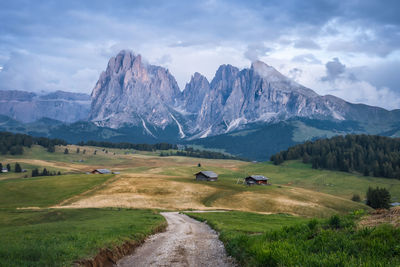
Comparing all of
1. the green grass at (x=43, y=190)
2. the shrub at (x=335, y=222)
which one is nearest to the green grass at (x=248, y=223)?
the shrub at (x=335, y=222)

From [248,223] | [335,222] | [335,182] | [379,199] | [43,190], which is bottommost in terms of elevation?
[43,190]

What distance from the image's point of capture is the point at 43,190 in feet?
330

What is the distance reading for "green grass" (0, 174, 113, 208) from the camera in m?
86.8

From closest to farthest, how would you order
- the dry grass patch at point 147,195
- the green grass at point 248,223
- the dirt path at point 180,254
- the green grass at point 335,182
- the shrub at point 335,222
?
the shrub at point 335,222, the dirt path at point 180,254, the green grass at point 248,223, the dry grass patch at point 147,195, the green grass at point 335,182

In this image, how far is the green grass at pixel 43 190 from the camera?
285ft

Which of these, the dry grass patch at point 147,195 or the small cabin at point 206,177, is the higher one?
the small cabin at point 206,177

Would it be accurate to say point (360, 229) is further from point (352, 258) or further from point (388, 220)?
point (352, 258)

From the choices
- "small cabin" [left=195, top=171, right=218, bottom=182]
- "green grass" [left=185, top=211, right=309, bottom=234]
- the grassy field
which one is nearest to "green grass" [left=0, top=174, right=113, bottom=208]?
"small cabin" [left=195, top=171, right=218, bottom=182]

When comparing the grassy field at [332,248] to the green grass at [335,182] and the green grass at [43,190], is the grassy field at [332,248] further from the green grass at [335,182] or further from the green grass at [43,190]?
the green grass at [335,182]

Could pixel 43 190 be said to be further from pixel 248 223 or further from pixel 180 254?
pixel 180 254

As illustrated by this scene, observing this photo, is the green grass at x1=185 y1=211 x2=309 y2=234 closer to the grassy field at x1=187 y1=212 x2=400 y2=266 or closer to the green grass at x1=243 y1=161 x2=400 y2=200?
the grassy field at x1=187 y1=212 x2=400 y2=266

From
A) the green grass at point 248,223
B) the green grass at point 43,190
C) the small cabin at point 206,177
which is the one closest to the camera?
the green grass at point 248,223

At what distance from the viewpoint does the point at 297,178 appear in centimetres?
18400

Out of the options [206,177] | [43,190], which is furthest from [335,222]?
[206,177]
